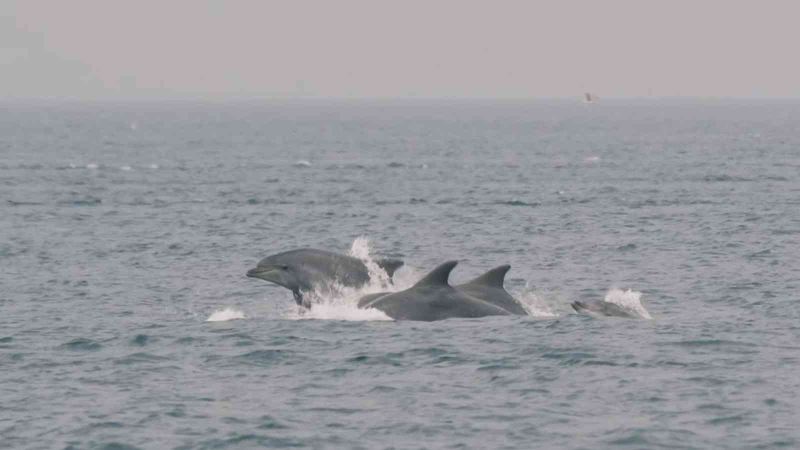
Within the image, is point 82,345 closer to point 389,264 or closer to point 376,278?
point 376,278

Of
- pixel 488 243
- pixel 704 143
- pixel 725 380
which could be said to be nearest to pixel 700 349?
pixel 725 380

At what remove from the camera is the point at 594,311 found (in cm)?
4006

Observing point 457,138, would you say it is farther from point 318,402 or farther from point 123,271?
point 318,402

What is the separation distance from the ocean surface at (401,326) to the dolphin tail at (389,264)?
98 centimetres

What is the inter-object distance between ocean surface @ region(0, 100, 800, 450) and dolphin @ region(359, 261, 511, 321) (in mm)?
472

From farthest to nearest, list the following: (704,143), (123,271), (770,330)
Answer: (704,143) < (123,271) < (770,330)

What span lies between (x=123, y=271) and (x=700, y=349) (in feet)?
79.2

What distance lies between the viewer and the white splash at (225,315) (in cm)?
4122

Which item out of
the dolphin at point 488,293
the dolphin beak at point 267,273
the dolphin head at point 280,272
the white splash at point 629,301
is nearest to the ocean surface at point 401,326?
the dolphin at point 488,293

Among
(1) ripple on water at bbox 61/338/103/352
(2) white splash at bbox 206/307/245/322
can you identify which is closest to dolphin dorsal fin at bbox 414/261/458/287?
(2) white splash at bbox 206/307/245/322

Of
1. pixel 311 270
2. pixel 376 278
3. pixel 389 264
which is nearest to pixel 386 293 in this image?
pixel 376 278

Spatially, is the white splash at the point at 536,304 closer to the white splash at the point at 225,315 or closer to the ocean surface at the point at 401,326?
the ocean surface at the point at 401,326

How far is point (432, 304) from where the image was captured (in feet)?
126

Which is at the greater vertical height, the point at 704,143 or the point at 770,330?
the point at 770,330
